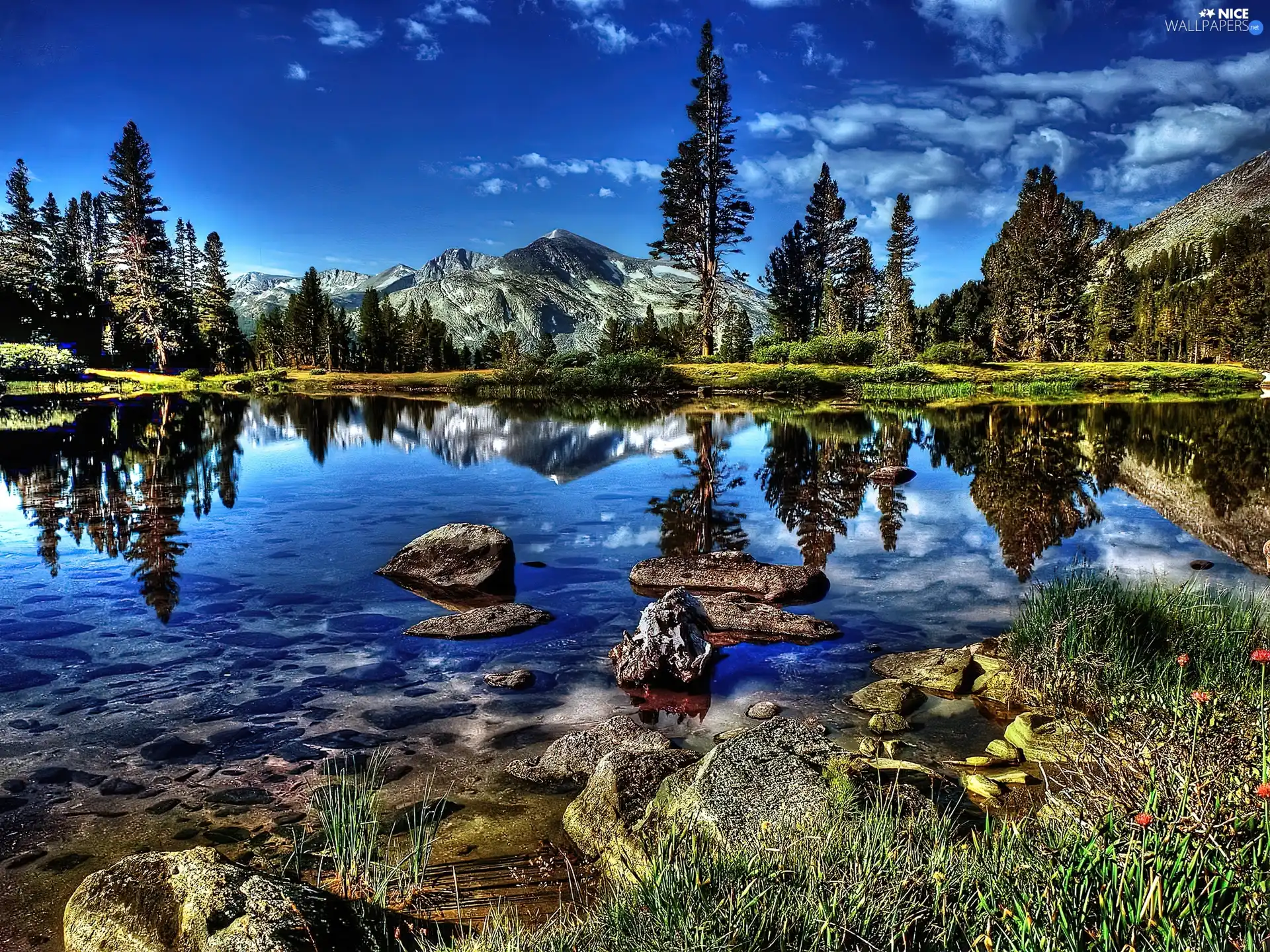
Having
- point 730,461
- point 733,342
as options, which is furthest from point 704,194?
point 730,461

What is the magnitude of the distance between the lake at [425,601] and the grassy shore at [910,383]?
30.6m

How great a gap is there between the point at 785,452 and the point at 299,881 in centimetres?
2907

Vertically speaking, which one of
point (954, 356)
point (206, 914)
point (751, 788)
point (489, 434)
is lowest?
point (751, 788)

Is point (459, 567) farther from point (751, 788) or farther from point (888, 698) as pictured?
point (751, 788)

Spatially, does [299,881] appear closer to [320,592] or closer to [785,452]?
[320,592]

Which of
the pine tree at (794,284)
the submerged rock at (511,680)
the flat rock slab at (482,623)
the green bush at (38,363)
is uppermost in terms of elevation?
the pine tree at (794,284)

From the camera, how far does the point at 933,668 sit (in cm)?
1002

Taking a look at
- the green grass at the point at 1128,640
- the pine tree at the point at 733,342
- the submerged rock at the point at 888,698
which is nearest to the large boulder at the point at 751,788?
the submerged rock at the point at 888,698

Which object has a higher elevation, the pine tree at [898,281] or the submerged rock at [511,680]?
the pine tree at [898,281]

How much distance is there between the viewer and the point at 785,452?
107 ft

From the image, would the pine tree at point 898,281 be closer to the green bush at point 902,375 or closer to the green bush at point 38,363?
the green bush at point 902,375

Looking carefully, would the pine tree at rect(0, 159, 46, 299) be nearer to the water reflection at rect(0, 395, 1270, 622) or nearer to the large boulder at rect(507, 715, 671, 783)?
the water reflection at rect(0, 395, 1270, 622)

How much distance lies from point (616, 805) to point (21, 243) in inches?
4616

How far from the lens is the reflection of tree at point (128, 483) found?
16.3 m
